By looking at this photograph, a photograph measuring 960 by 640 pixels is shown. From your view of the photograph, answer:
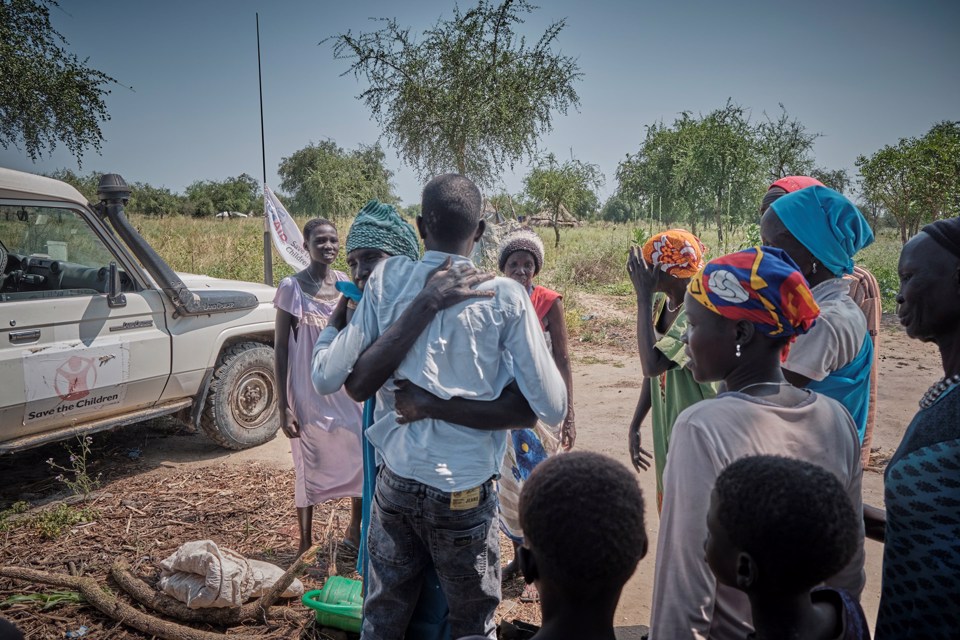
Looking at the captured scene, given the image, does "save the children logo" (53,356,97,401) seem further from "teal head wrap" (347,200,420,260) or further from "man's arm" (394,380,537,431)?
"man's arm" (394,380,537,431)

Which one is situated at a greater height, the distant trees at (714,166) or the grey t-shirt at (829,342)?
the distant trees at (714,166)

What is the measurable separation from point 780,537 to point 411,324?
41.4 inches

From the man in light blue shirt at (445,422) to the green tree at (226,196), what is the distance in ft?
131

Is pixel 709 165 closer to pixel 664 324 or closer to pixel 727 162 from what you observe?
pixel 727 162

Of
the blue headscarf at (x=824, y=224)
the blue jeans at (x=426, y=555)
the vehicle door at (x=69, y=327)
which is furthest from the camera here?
the vehicle door at (x=69, y=327)

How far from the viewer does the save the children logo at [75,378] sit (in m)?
4.03

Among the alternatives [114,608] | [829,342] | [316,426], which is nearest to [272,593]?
[114,608]

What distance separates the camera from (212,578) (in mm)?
2764

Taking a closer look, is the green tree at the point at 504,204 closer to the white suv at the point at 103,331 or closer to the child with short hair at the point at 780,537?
the white suv at the point at 103,331

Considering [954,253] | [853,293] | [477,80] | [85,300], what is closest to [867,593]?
[853,293]

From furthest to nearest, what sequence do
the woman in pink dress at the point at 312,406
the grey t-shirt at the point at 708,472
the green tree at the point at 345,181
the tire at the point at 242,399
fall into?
1. the green tree at the point at 345,181
2. the tire at the point at 242,399
3. the woman in pink dress at the point at 312,406
4. the grey t-shirt at the point at 708,472

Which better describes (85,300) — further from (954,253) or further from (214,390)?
(954,253)

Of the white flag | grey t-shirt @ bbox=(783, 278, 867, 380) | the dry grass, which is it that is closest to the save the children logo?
the dry grass

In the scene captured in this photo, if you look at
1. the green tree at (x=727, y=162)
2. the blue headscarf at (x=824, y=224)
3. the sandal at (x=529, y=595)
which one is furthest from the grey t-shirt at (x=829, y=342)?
the green tree at (x=727, y=162)
